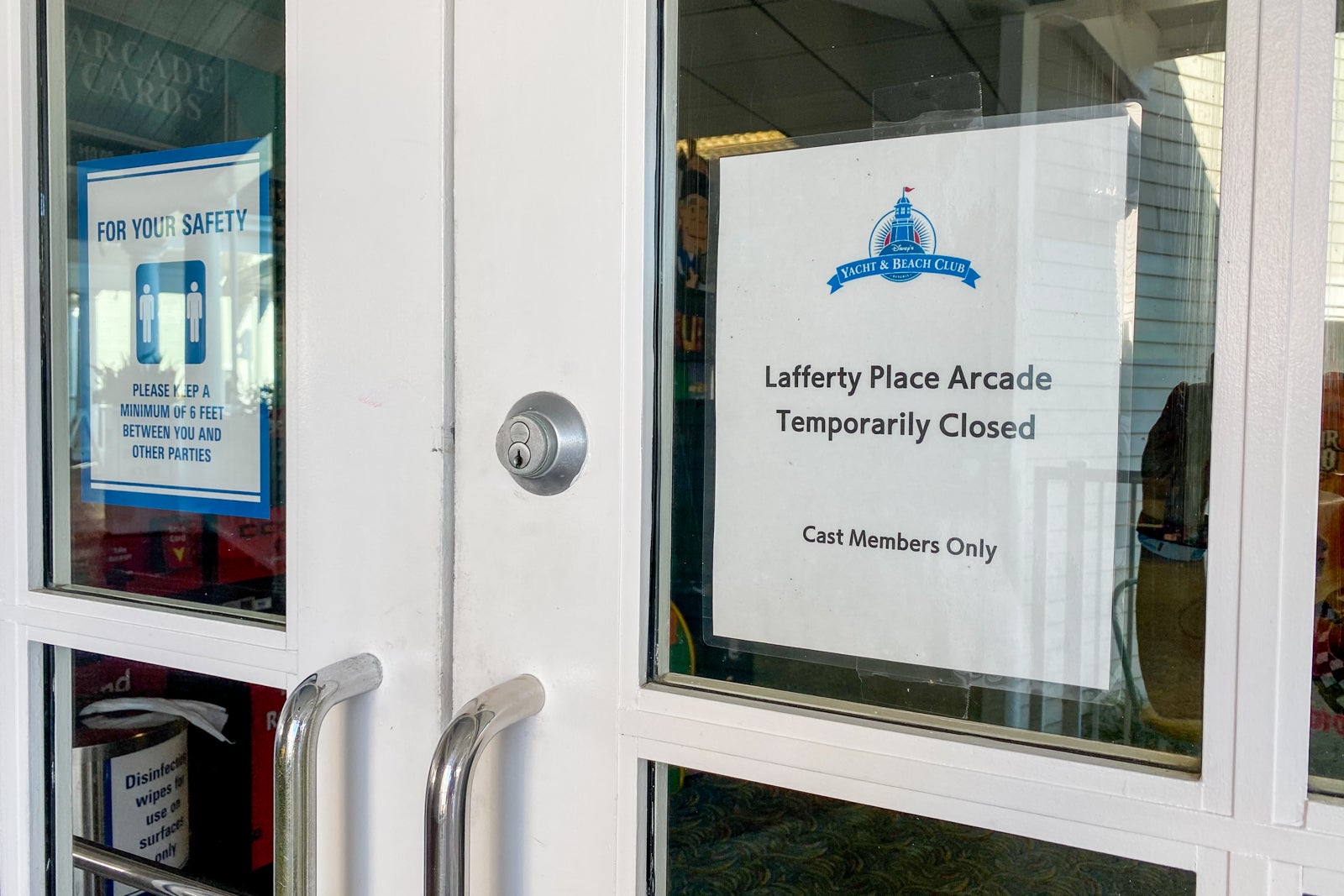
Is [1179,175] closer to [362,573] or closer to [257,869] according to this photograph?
[362,573]

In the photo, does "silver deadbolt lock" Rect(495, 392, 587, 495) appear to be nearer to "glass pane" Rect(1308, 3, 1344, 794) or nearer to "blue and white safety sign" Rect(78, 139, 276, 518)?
"blue and white safety sign" Rect(78, 139, 276, 518)

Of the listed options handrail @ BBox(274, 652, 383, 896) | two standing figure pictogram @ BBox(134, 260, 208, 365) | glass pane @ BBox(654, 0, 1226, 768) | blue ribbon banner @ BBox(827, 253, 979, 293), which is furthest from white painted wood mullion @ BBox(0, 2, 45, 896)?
blue ribbon banner @ BBox(827, 253, 979, 293)

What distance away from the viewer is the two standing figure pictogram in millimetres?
794

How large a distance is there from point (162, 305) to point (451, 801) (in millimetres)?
536

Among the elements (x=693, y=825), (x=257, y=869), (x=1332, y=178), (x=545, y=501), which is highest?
(x=1332, y=178)

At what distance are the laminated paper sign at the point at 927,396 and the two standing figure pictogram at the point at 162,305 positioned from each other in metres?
0.48

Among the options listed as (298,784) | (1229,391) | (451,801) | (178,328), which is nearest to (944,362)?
(1229,391)

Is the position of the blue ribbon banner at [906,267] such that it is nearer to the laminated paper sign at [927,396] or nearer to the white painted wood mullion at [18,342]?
the laminated paper sign at [927,396]

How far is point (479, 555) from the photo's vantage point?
65 centimetres

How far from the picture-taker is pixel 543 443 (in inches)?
23.2

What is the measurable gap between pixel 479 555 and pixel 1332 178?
537 millimetres

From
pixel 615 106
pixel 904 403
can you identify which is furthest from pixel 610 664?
pixel 615 106

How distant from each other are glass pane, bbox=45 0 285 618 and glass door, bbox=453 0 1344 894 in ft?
0.72

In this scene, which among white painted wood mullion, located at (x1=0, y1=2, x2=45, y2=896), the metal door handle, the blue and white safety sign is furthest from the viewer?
white painted wood mullion, located at (x1=0, y1=2, x2=45, y2=896)
